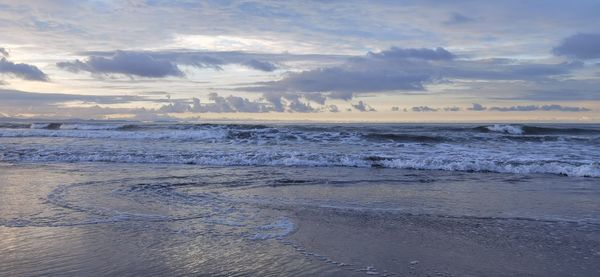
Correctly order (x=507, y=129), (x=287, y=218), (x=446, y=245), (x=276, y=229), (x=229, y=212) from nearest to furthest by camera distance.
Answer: (x=446, y=245) → (x=276, y=229) → (x=287, y=218) → (x=229, y=212) → (x=507, y=129)

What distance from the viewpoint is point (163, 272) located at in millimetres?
4836

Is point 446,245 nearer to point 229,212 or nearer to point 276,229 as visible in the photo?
point 276,229

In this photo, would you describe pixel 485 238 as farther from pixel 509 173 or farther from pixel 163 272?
pixel 509 173

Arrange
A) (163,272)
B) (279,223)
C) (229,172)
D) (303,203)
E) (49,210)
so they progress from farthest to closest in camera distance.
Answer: (229,172), (303,203), (49,210), (279,223), (163,272)

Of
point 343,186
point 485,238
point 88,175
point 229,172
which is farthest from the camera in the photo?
point 229,172

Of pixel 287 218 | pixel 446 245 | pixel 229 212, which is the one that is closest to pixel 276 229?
pixel 287 218

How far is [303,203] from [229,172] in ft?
18.5

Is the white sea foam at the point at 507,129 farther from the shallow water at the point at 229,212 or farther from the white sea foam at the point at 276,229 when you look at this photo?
the white sea foam at the point at 276,229

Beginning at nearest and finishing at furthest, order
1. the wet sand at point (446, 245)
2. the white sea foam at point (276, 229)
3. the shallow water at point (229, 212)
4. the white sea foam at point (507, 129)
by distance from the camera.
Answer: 1. the wet sand at point (446, 245)
2. the shallow water at point (229, 212)
3. the white sea foam at point (276, 229)
4. the white sea foam at point (507, 129)

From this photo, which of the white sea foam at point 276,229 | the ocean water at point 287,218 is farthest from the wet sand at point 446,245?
the white sea foam at point 276,229

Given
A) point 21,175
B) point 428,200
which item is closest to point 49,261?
point 428,200

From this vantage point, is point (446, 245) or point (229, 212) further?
point (229, 212)

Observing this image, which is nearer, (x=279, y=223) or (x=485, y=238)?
(x=485, y=238)

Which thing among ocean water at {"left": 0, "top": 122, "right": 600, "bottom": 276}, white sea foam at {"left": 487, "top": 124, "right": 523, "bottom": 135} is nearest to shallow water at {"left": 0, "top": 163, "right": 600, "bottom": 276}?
ocean water at {"left": 0, "top": 122, "right": 600, "bottom": 276}
